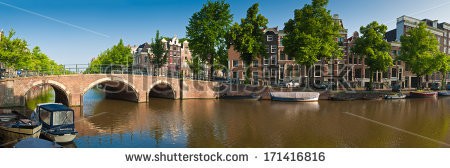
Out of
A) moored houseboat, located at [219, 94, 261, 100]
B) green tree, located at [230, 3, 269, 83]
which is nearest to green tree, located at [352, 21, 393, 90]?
green tree, located at [230, 3, 269, 83]

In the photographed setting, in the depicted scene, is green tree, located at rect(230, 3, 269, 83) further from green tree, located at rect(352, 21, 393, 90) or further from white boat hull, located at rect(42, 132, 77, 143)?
white boat hull, located at rect(42, 132, 77, 143)

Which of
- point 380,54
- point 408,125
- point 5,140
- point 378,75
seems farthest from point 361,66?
point 5,140

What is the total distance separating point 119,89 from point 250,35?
21.0 meters

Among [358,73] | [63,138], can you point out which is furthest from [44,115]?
[358,73]

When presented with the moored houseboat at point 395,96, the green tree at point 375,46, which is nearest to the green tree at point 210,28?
the green tree at point 375,46

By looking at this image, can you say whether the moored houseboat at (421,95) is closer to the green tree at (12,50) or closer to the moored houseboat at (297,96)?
the moored houseboat at (297,96)

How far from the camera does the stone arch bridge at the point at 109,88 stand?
95.7 feet

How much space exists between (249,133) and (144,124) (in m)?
8.67

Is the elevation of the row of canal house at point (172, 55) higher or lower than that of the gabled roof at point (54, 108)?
higher

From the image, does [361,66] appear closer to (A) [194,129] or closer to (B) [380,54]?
(B) [380,54]

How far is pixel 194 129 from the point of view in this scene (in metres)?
21.4

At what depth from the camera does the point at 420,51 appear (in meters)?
49.5

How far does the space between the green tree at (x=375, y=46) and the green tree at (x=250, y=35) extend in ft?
51.8

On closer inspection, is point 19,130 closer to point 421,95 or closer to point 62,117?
point 62,117
